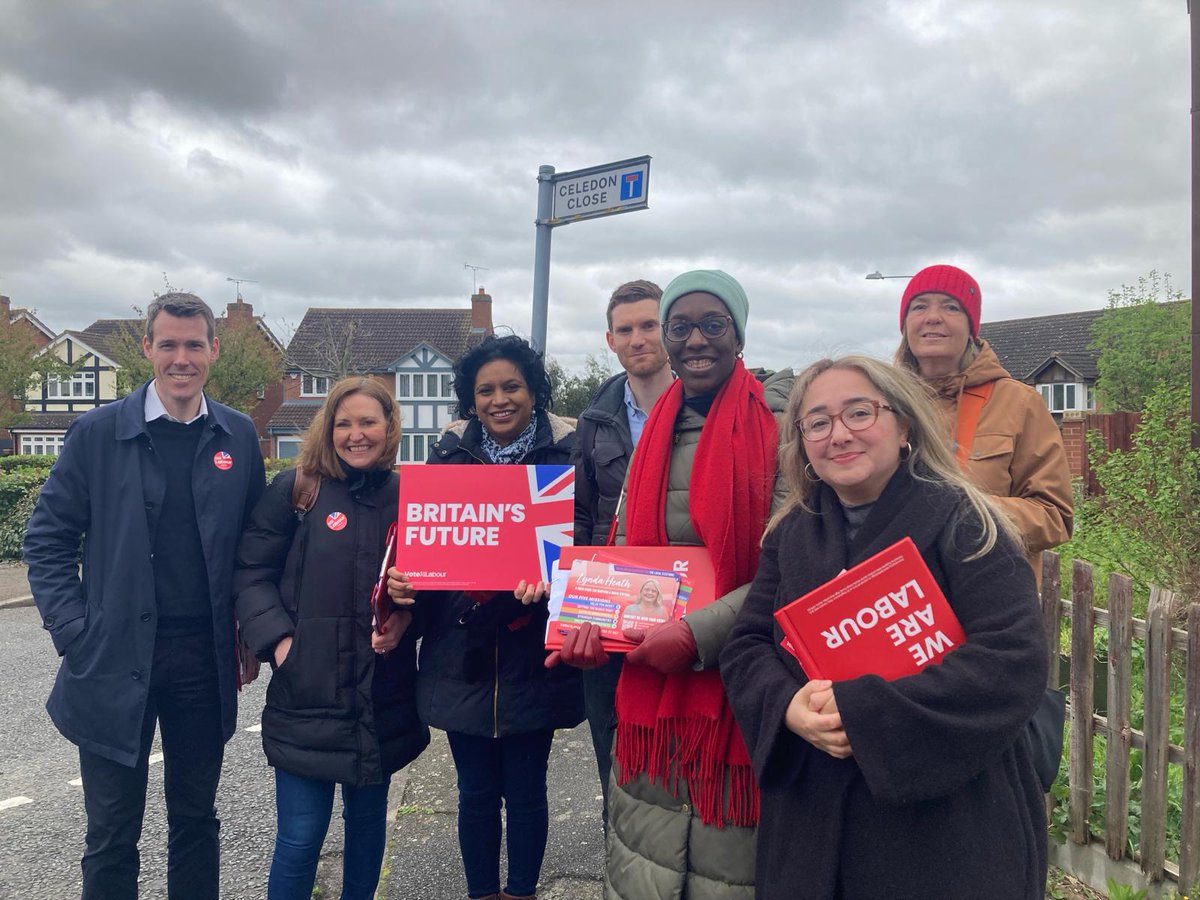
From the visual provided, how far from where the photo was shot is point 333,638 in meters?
2.97

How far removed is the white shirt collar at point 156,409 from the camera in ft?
10.3

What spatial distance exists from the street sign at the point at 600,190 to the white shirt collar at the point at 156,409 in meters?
2.83

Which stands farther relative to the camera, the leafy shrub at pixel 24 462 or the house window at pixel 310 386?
the house window at pixel 310 386

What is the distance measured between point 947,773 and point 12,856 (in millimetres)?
4261

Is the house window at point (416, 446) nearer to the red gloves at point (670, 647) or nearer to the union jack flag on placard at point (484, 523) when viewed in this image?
the union jack flag on placard at point (484, 523)

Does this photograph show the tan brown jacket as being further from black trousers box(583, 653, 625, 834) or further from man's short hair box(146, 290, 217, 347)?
man's short hair box(146, 290, 217, 347)

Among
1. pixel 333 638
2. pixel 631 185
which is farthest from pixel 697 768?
pixel 631 185

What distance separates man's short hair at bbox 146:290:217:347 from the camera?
10.3ft

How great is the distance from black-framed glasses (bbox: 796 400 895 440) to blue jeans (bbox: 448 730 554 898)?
169cm

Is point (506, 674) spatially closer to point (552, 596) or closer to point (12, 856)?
point (552, 596)

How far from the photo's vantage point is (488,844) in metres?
3.23

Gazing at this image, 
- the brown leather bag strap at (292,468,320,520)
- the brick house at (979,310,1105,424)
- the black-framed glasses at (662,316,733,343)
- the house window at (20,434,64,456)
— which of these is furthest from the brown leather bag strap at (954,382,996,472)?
the house window at (20,434,64,456)

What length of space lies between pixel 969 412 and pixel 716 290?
0.92 m

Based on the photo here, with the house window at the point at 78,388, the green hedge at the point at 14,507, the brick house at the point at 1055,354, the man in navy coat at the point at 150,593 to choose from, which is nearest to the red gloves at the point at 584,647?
the man in navy coat at the point at 150,593
